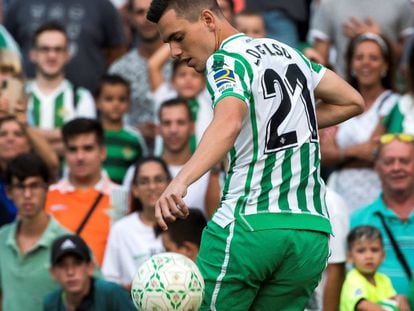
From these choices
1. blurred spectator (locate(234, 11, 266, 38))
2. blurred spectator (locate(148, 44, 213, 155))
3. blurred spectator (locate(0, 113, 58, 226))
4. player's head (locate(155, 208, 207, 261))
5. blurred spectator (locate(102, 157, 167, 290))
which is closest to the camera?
player's head (locate(155, 208, 207, 261))

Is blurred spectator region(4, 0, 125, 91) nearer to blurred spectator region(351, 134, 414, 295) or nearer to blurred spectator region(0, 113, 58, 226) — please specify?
blurred spectator region(0, 113, 58, 226)

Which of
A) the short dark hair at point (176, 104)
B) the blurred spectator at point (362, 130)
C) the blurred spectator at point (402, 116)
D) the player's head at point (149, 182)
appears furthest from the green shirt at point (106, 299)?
the blurred spectator at point (402, 116)

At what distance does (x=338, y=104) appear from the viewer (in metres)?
7.56

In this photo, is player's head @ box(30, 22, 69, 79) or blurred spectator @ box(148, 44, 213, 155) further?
player's head @ box(30, 22, 69, 79)

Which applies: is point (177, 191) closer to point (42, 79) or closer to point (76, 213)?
point (76, 213)

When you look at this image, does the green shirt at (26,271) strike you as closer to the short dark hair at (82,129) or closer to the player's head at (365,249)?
the short dark hair at (82,129)

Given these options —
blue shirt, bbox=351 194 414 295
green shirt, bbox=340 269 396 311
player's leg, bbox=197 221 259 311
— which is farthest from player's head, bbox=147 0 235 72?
blue shirt, bbox=351 194 414 295

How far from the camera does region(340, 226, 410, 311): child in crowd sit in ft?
31.5

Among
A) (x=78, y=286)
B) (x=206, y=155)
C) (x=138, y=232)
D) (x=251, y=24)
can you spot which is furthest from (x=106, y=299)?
(x=206, y=155)

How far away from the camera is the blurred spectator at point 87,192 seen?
11352 mm

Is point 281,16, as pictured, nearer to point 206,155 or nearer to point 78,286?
point 78,286

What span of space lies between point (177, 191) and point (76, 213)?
514 cm

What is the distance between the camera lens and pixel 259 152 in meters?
6.91

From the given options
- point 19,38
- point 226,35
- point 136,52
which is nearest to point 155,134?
point 136,52
